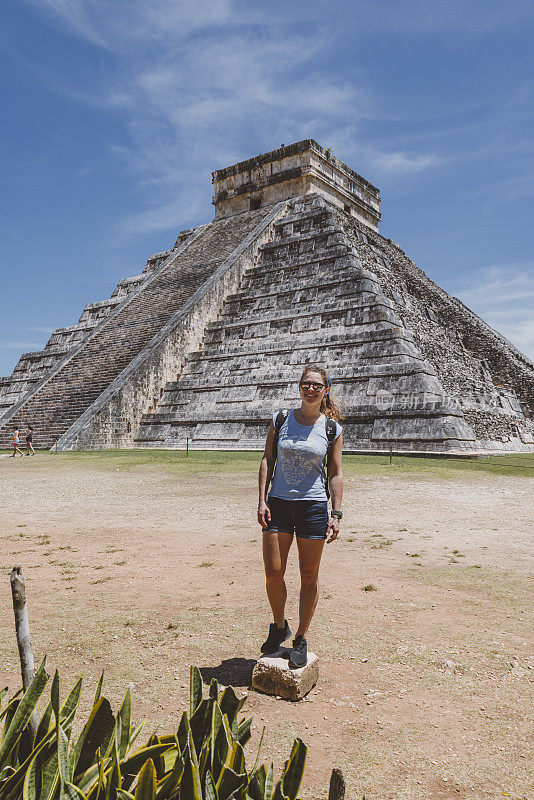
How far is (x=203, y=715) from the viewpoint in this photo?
180cm

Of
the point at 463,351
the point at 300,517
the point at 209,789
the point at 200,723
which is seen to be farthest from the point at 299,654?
the point at 463,351

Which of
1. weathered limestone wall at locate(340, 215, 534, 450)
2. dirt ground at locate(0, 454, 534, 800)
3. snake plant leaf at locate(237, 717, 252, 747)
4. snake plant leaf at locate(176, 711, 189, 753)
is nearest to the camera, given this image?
snake plant leaf at locate(176, 711, 189, 753)

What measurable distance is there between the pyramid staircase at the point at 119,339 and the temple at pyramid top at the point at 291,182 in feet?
3.70

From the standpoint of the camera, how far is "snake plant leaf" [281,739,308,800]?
159 cm

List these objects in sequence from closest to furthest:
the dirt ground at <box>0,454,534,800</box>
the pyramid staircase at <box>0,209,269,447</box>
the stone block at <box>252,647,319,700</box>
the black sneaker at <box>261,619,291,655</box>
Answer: the dirt ground at <box>0,454,534,800</box>
the stone block at <box>252,647,319,700</box>
the black sneaker at <box>261,619,291,655</box>
the pyramid staircase at <box>0,209,269,447</box>

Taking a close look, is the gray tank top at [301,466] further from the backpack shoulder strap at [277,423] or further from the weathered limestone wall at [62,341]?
the weathered limestone wall at [62,341]

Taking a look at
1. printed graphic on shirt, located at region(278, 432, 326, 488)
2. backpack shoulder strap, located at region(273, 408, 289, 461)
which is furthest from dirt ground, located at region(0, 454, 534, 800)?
backpack shoulder strap, located at region(273, 408, 289, 461)

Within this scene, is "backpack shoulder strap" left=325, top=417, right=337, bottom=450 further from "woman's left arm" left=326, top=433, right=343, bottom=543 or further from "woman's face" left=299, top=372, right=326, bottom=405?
"woman's face" left=299, top=372, right=326, bottom=405

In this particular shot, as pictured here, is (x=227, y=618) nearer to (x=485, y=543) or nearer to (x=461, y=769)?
(x=461, y=769)

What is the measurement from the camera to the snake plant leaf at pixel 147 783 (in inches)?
56.8

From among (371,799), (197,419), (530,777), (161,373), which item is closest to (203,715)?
(371,799)

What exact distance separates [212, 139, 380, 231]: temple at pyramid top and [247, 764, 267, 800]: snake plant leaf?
84.0 ft

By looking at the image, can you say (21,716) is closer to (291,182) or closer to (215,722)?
(215,722)

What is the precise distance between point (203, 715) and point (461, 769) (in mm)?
1157
